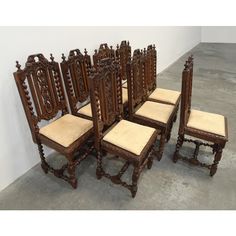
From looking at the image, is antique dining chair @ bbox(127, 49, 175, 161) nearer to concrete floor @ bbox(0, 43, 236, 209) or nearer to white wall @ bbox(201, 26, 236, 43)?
concrete floor @ bbox(0, 43, 236, 209)

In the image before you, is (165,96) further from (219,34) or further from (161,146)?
(219,34)

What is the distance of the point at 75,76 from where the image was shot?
6.97 ft

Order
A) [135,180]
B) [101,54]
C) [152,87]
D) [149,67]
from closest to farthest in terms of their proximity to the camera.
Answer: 1. [135,180]
2. [149,67]
3. [101,54]
4. [152,87]

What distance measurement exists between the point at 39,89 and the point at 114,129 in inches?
28.6

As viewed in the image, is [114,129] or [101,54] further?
[101,54]

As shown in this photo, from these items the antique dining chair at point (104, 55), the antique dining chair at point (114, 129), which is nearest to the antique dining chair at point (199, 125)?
the antique dining chair at point (114, 129)

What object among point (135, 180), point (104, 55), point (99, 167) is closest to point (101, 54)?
point (104, 55)

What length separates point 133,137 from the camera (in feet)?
5.72

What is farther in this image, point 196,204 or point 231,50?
point 231,50

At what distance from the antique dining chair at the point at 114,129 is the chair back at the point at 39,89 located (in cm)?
51

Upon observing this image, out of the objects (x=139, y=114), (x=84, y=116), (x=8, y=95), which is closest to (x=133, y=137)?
(x=139, y=114)

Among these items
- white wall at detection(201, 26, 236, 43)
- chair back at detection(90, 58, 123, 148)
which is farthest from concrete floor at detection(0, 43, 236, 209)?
white wall at detection(201, 26, 236, 43)

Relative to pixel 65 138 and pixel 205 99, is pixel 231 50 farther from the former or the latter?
pixel 65 138

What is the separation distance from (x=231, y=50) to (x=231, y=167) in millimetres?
6672
